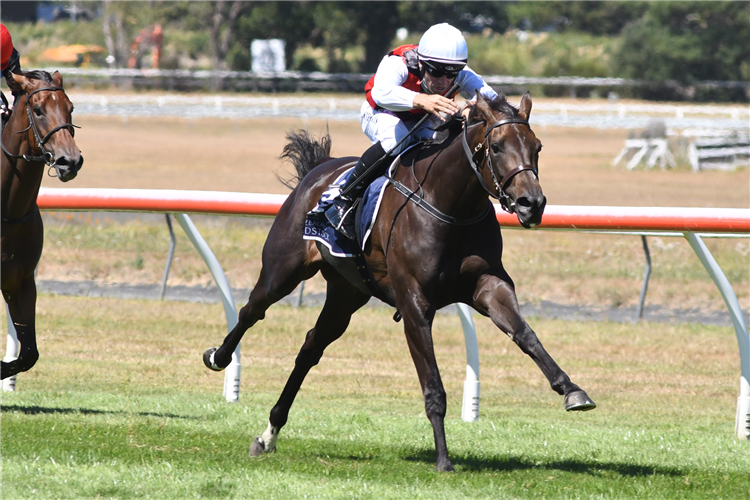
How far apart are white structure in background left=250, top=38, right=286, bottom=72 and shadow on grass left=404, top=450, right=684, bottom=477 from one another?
53973 mm

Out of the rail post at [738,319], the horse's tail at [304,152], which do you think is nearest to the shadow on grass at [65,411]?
the horse's tail at [304,152]

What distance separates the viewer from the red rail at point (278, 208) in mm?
5965

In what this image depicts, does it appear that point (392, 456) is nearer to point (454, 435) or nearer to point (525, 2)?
point (454, 435)

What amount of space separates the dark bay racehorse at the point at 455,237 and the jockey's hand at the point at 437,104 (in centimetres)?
14

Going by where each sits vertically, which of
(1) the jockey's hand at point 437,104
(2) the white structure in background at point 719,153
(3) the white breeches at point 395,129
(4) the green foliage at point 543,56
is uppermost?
(1) the jockey's hand at point 437,104

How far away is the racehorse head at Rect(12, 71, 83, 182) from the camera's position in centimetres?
561

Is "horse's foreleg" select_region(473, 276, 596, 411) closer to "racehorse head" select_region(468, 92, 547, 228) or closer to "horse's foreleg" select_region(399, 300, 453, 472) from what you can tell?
"horse's foreleg" select_region(399, 300, 453, 472)

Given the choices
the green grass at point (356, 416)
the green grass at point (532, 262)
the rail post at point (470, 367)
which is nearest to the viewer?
the green grass at point (356, 416)

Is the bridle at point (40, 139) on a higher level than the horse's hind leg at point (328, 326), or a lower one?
higher

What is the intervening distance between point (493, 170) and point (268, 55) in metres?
55.1

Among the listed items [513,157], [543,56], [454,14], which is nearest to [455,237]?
[513,157]

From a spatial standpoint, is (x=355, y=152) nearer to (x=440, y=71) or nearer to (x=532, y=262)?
(x=532, y=262)

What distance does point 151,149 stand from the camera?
30.5m

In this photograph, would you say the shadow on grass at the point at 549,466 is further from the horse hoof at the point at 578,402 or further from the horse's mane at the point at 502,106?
the horse's mane at the point at 502,106
